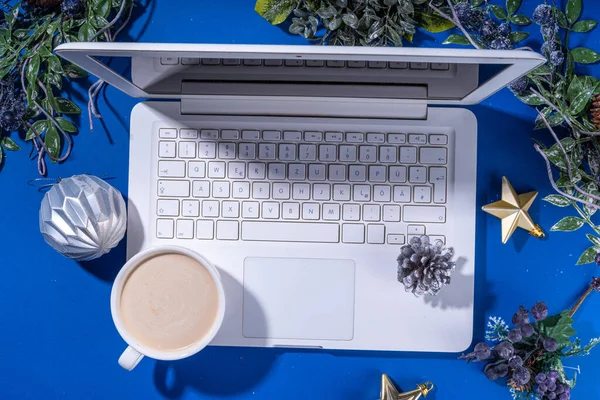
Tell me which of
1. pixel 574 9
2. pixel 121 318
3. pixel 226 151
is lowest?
pixel 121 318

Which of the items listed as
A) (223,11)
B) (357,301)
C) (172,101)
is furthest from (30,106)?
(357,301)

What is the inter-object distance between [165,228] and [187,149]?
0.38 feet

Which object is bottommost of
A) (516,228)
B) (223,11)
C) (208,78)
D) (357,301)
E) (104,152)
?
(357,301)

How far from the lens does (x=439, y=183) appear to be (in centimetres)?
67

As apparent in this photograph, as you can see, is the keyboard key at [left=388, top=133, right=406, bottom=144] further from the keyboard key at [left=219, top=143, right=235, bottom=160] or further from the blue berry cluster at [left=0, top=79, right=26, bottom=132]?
the blue berry cluster at [left=0, top=79, right=26, bottom=132]

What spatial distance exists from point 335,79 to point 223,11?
0.21 metres

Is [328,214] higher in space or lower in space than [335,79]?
lower

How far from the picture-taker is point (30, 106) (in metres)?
0.71

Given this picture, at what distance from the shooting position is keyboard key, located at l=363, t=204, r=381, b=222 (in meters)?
0.67

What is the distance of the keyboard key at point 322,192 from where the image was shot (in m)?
0.68

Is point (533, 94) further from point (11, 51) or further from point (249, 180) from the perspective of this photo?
point (11, 51)

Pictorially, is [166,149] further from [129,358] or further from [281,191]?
[129,358]

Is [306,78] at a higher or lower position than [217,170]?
higher

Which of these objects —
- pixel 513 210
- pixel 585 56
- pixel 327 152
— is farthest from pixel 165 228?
pixel 585 56
